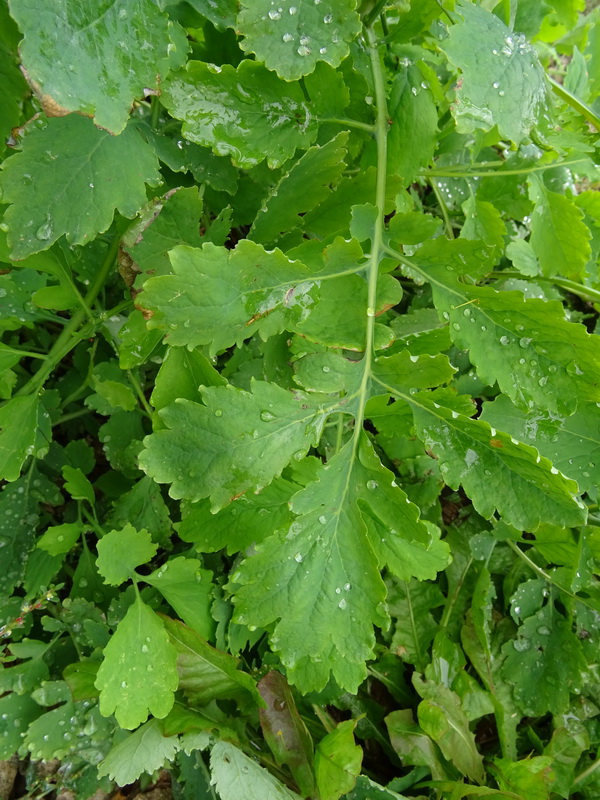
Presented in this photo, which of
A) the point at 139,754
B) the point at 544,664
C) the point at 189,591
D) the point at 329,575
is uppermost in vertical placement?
the point at 329,575

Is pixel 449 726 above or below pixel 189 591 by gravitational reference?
below

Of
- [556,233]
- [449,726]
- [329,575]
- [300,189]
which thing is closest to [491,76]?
[300,189]

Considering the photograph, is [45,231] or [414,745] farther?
[414,745]

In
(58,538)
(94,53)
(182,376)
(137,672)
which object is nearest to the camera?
(94,53)

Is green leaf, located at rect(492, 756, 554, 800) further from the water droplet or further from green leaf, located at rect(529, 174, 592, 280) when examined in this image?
the water droplet

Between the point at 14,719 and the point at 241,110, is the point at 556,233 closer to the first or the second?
the point at 241,110

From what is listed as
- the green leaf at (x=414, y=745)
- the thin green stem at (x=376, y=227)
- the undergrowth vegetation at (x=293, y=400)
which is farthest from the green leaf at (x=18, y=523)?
the green leaf at (x=414, y=745)

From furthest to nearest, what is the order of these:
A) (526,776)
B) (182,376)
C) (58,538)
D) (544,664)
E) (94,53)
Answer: (544,664), (526,776), (58,538), (182,376), (94,53)
